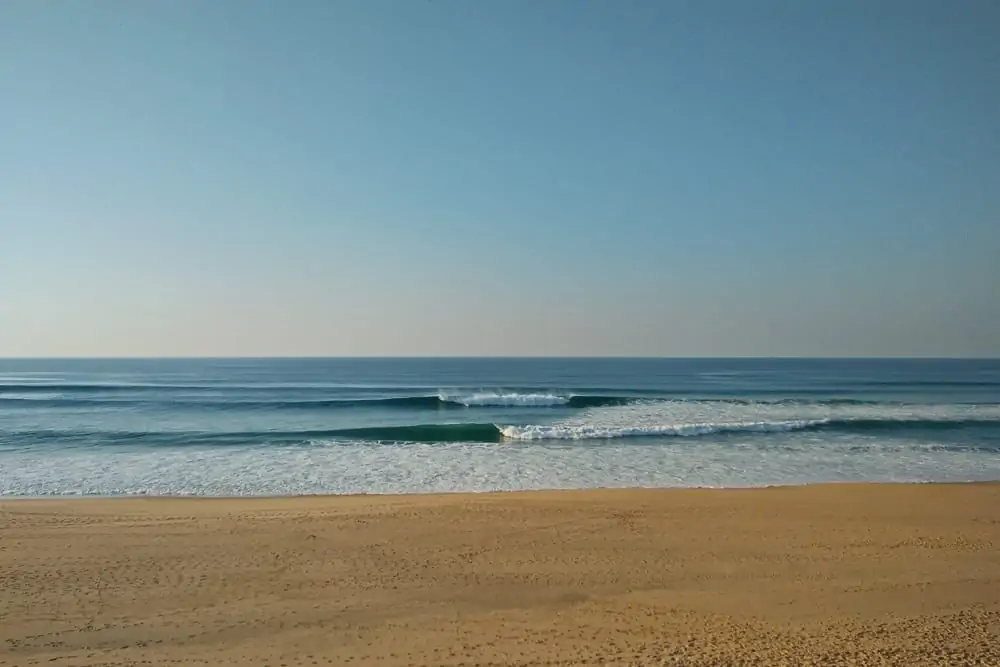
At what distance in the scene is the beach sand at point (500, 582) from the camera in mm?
6004

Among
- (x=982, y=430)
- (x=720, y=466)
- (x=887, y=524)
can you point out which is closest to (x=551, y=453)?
(x=720, y=466)

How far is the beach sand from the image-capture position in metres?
6.00

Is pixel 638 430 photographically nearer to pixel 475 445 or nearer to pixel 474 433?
pixel 474 433

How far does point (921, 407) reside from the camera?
32938 millimetres

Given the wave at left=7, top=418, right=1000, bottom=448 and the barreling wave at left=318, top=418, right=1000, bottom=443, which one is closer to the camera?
the wave at left=7, top=418, right=1000, bottom=448

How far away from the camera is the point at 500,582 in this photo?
7.84m

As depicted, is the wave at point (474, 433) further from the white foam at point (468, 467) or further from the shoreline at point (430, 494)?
the shoreline at point (430, 494)

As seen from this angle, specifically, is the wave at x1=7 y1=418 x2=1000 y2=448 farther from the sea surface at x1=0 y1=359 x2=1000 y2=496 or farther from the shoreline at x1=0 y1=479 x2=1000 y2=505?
the shoreline at x1=0 y1=479 x2=1000 y2=505

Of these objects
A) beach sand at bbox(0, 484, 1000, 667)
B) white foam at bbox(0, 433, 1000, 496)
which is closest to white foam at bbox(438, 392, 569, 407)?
white foam at bbox(0, 433, 1000, 496)

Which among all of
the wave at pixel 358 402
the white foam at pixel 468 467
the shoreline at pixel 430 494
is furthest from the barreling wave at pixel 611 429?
the wave at pixel 358 402

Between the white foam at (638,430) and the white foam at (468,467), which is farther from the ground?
the white foam at (638,430)

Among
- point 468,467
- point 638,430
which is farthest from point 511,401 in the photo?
point 468,467

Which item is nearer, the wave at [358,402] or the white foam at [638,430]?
the white foam at [638,430]

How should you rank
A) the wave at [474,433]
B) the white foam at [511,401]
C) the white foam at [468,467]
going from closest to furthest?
1. the white foam at [468,467]
2. the wave at [474,433]
3. the white foam at [511,401]
